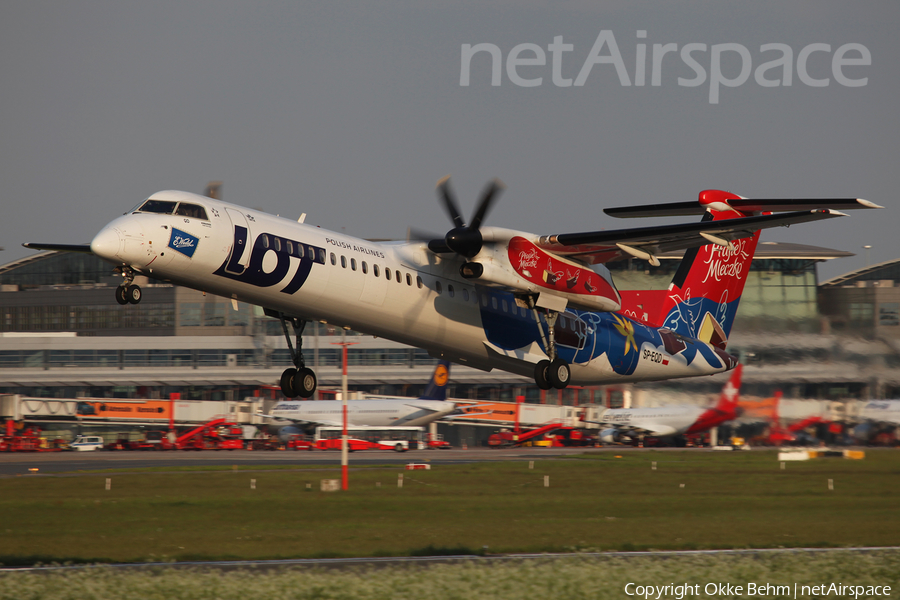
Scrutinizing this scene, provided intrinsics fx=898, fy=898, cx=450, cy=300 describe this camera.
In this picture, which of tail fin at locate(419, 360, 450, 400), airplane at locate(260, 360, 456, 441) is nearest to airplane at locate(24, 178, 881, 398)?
tail fin at locate(419, 360, 450, 400)

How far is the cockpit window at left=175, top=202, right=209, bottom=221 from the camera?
1689 centimetres

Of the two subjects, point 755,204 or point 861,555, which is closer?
point 861,555

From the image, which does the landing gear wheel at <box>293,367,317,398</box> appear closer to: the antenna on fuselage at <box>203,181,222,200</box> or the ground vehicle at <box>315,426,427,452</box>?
the antenna on fuselage at <box>203,181,222,200</box>

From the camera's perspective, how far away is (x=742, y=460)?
4844 cm

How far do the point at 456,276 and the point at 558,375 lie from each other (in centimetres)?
348

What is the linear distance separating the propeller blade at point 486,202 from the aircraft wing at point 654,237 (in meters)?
1.59

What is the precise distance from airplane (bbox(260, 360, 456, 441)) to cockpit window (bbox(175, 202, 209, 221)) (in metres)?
43.0

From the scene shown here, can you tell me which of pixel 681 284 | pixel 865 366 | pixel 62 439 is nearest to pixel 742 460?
pixel 865 366

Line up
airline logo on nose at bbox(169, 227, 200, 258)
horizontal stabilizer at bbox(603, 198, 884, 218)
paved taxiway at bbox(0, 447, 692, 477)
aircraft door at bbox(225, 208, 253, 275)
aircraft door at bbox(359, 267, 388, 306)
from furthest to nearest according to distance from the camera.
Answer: paved taxiway at bbox(0, 447, 692, 477), horizontal stabilizer at bbox(603, 198, 884, 218), aircraft door at bbox(359, 267, 388, 306), aircraft door at bbox(225, 208, 253, 275), airline logo on nose at bbox(169, 227, 200, 258)

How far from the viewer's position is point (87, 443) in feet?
210

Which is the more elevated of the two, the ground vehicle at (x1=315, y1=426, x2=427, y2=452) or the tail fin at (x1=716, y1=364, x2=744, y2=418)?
the tail fin at (x1=716, y1=364, x2=744, y2=418)

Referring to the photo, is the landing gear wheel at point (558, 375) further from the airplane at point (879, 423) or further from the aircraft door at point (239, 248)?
the airplane at point (879, 423)

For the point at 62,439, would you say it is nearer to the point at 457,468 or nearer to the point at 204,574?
the point at 457,468

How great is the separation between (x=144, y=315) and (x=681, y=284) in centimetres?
7053
